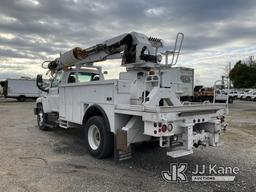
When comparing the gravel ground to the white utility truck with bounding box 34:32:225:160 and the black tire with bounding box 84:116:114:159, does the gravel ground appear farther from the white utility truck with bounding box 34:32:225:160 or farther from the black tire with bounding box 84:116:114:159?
the white utility truck with bounding box 34:32:225:160

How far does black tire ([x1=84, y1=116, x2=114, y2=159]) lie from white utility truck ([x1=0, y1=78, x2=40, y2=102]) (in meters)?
26.8

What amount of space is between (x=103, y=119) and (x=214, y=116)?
2367 millimetres

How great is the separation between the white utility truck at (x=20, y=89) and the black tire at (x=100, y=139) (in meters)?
26.8

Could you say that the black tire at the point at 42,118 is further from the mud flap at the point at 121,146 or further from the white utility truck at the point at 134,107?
the mud flap at the point at 121,146

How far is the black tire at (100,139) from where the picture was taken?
20.2 ft

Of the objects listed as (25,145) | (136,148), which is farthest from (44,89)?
(136,148)

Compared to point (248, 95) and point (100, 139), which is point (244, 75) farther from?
point (100, 139)

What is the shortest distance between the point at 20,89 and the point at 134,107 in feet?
96.3

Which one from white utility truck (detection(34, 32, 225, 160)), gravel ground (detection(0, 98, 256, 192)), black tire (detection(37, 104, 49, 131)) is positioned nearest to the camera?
gravel ground (detection(0, 98, 256, 192))

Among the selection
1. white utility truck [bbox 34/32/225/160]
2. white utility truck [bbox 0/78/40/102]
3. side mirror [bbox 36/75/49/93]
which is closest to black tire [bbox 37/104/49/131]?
side mirror [bbox 36/75/49/93]

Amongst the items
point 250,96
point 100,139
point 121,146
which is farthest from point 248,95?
point 121,146

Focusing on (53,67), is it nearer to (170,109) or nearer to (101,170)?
(101,170)

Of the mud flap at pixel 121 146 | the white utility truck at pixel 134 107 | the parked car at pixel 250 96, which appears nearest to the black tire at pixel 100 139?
the white utility truck at pixel 134 107

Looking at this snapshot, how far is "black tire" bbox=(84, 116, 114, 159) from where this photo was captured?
617 centimetres
